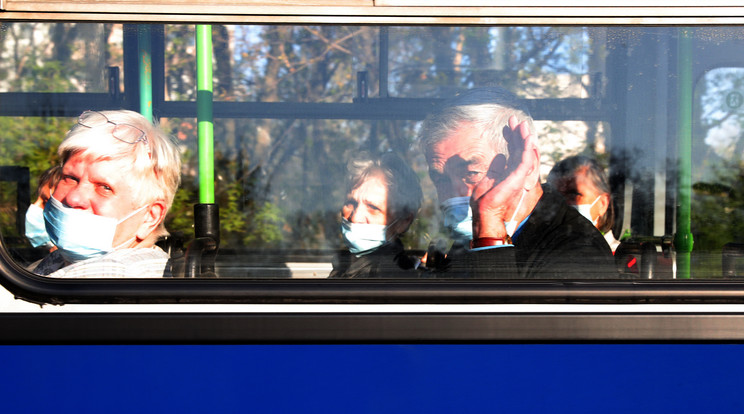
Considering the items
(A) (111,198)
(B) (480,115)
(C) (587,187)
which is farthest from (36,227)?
(C) (587,187)

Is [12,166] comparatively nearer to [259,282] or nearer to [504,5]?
[259,282]

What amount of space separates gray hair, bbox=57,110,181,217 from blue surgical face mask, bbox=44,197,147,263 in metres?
0.12

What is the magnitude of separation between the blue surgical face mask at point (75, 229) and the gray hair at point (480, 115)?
910mm

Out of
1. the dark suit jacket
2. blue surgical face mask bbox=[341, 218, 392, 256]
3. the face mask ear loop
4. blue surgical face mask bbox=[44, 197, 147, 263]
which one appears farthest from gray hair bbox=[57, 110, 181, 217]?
the face mask ear loop

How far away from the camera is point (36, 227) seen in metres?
1.98

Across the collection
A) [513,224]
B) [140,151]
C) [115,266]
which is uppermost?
[140,151]

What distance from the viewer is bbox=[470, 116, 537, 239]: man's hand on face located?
2020mm

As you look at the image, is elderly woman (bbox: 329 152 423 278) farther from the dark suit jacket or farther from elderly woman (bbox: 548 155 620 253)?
elderly woman (bbox: 548 155 620 253)

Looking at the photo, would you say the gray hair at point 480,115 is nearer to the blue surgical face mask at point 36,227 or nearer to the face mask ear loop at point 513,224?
the face mask ear loop at point 513,224

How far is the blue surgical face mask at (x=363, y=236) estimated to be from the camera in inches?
79.9

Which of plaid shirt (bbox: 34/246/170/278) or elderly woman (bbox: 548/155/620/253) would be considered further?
elderly woman (bbox: 548/155/620/253)

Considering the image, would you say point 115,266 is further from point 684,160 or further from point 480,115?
point 684,160

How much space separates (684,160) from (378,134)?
848 millimetres

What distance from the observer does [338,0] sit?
6.11 ft
